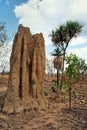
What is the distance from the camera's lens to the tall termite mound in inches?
579

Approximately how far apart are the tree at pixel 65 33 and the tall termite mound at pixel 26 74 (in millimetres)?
7025

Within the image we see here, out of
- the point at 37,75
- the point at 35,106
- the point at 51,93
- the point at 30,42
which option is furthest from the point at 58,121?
the point at 51,93

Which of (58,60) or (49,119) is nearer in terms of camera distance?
(49,119)

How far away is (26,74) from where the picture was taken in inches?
603

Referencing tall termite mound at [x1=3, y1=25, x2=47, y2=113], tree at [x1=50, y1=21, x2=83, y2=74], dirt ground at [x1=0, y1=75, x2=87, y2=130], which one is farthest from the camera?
tree at [x1=50, y1=21, x2=83, y2=74]

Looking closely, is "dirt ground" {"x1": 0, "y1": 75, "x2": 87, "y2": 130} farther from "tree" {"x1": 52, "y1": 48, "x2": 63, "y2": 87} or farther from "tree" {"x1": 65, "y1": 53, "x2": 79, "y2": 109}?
"tree" {"x1": 52, "y1": 48, "x2": 63, "y2": 87}

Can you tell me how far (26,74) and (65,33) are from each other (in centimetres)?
846

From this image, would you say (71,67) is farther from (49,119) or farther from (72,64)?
(49,119)

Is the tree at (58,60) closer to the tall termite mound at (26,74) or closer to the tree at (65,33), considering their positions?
the tree at (65,33)

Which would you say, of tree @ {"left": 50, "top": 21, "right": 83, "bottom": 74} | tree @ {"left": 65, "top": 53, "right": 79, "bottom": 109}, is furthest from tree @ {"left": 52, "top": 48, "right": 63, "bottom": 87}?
tree @ {"left": 65, "top": 53, "right": 79, "bottom": 109}

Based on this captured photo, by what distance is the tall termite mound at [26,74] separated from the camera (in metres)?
14.7

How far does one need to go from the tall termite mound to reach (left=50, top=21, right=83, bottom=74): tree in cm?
703

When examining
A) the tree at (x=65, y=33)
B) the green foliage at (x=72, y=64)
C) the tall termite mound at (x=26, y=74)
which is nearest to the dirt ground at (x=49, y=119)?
the tall termite mound at (x=26, y=74)

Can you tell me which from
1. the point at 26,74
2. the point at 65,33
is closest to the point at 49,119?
the point at 26,74
